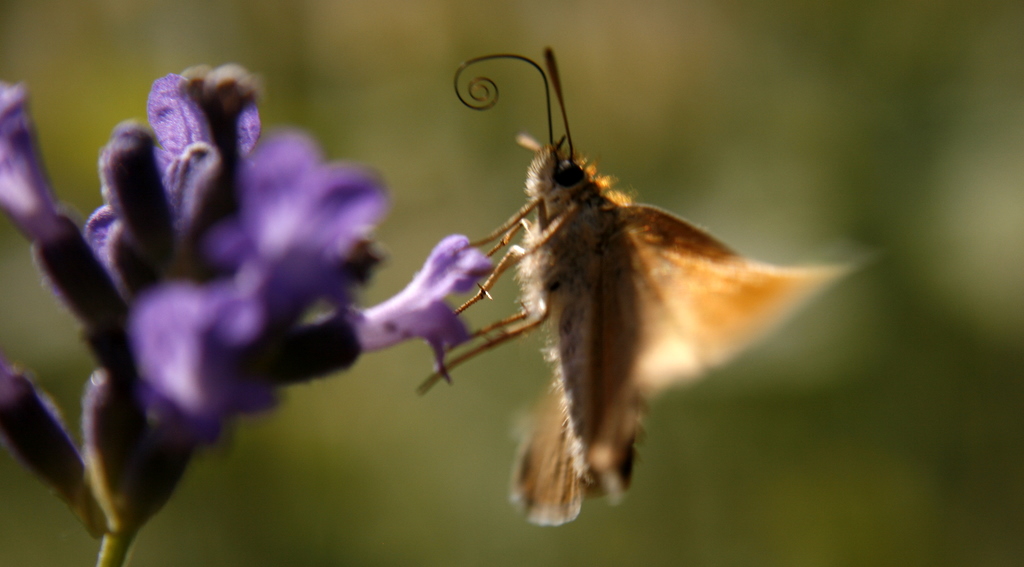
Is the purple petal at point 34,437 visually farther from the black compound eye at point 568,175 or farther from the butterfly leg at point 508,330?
the black compound eye at point 568,175

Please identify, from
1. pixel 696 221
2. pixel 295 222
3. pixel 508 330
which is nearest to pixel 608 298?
pixel 508 330

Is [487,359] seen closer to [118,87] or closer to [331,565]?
[331,565]

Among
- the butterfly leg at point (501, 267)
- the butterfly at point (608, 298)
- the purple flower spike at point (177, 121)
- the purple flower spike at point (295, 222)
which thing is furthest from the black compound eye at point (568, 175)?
the purple flower spike at point (295, 222)

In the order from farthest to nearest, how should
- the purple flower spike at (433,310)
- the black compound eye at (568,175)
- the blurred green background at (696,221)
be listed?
the blurred green background at (696,221) → the black compound eye at (568,175) → the purple flower spike at (433,310)

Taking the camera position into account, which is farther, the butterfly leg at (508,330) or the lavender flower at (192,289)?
the butterfly leg at (508,330)

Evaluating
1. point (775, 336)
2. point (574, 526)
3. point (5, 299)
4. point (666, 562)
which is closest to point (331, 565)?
point (574, 526)

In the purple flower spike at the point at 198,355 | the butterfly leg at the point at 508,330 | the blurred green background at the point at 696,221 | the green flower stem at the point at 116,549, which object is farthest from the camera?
the blurred green background at the point at 696,221

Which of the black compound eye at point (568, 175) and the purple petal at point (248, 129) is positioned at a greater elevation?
the purple petal at point (248, 129)

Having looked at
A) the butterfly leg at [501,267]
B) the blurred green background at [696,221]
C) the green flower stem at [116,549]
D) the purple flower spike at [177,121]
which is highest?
the purple flower spike at [177,121]
